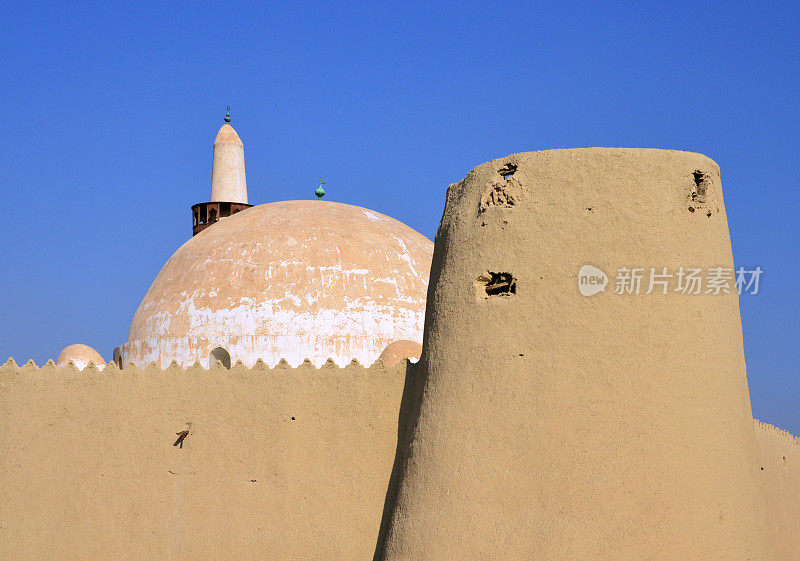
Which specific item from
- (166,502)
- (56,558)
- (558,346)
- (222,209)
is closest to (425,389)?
(558,346)

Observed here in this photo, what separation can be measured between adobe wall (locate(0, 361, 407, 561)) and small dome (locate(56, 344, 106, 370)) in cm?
575

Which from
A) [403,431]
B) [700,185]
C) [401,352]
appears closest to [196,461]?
[403,431]

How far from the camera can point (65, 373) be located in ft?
29.2

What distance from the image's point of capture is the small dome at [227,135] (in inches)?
810

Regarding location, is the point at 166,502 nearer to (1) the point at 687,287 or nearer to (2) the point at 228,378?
(2) the point at 228,378

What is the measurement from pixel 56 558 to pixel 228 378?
2314mm

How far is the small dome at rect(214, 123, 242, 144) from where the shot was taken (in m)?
20.6

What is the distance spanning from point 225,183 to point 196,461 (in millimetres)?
12478

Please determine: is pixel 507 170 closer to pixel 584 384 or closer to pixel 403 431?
pixel 584 384

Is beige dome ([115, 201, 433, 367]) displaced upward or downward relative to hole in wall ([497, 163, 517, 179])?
upward

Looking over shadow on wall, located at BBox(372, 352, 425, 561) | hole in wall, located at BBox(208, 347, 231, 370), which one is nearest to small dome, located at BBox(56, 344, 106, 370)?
hole in wall, located at BBox(208, 347, 231, 370)

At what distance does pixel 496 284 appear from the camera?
7.02 m

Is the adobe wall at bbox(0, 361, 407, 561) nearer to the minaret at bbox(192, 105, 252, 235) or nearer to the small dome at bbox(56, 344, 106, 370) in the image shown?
the small dome at bbox(56, 344, 106, 370)

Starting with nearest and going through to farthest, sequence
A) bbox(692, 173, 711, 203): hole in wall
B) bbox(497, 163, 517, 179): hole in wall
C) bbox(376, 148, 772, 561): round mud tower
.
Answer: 1. bbox(376, 148, 772, 561): round mud tower
2. bbox(692, 173, 711, 203): hole in wall
3. bbox(497, 163, 517, 179): hole in wall
